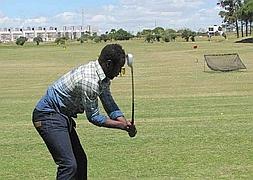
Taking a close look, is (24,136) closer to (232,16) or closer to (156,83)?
(156,83)

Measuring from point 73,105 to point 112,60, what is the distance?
0.69 meters

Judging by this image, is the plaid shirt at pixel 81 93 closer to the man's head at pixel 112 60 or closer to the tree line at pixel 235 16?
the man's head at pixel 112 60

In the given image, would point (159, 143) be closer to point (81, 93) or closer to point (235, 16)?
point (81, 93)

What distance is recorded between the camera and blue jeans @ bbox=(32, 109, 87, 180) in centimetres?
646

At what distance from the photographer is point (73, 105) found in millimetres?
6566

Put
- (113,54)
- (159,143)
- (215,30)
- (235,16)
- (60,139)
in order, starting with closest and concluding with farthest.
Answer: (113,54) → (60,139) → (159,143) → (235,16) → (215,30)

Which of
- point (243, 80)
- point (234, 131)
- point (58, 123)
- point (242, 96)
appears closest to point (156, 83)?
point (243, 80)

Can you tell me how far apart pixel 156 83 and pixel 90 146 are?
20075mm

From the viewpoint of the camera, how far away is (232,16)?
145 meters

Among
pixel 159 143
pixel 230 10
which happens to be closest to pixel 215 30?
→ pixel 230 10

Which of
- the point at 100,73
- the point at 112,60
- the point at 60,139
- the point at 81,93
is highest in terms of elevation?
the point at 112,60

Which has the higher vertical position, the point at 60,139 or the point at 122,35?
the point at 122,35

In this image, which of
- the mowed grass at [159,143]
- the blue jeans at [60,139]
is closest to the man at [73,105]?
the blue jeans at [60,139]

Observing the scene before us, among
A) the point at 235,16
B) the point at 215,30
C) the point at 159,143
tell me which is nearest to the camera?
the point at 159,143
